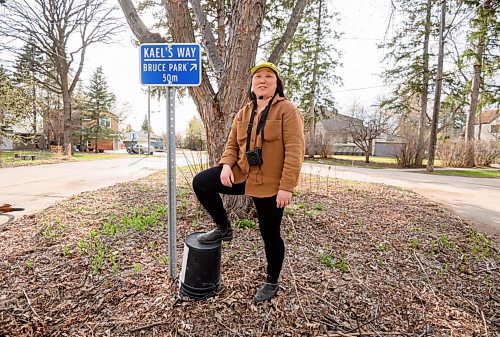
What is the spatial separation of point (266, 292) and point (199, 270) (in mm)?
585

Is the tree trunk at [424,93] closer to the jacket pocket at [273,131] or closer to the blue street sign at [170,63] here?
the jacket pocket at [273,131]

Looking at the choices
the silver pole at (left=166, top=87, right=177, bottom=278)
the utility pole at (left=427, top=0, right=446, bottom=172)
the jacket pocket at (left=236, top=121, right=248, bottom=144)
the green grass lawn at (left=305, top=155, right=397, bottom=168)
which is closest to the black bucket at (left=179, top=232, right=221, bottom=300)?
the silver pole at (left=166, top=87, right=177, bottom=278)

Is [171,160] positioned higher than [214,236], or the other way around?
[171,160]

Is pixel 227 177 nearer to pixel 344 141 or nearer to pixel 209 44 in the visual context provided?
pixel 209 44


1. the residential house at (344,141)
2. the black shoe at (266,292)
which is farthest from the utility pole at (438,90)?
the black shoe at (266,292)

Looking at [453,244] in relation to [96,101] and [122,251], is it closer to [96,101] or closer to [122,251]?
[122,251]

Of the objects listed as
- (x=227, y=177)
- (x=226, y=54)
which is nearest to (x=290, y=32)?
(x=226, y=54)

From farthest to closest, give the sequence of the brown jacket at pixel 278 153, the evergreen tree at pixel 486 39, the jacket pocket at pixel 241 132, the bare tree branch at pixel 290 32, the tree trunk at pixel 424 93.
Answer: the tree trunk at pixel 424 93 < the evergreen tree at pixel 486 39 < the bare tree branch at pixel 290 32 < the jacket pocket at pixel 241 132 < the brown jacket at pixel 278 153

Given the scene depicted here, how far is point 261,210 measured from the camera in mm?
2133

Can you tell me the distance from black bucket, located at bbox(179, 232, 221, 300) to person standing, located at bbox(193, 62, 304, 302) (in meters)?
0.31

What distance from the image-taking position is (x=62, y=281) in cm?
263

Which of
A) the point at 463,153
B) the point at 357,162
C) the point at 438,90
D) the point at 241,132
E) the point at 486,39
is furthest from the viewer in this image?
the point at 357,162

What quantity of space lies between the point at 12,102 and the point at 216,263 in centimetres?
1981

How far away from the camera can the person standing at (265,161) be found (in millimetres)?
2023
